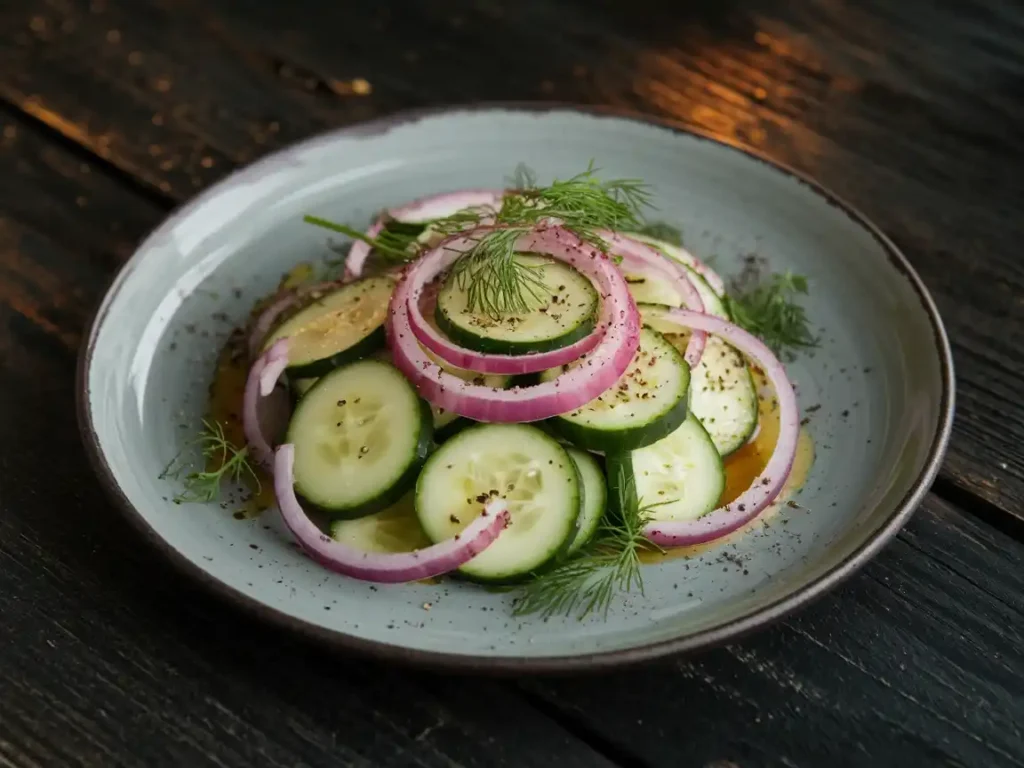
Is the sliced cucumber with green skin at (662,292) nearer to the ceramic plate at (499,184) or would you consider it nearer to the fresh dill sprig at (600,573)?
the ceramic plate at (499,184)

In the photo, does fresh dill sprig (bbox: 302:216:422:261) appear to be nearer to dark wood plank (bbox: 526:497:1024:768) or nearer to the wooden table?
the wooden table

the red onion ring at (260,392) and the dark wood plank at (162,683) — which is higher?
the red onion ring at (260,392)

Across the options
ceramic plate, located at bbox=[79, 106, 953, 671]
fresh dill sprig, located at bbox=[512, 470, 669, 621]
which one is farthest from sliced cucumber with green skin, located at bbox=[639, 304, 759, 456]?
fresh dill sprig, located at bbox=[512, 470, 669, 621]

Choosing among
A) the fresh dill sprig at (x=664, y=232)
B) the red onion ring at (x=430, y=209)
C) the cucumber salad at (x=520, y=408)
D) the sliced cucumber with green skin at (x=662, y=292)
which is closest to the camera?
the cucumber salad at (x=520, y=408)

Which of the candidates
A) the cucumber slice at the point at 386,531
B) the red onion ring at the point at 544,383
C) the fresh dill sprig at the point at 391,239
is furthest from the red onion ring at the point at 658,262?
the cucumber slice at the point at 386,531

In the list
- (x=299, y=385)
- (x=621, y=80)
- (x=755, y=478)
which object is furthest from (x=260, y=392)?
(x=621, y=80)

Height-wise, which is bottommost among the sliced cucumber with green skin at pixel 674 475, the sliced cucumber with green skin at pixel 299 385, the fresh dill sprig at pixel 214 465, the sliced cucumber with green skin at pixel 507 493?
the fresh dill sprig at pixel 214 465
